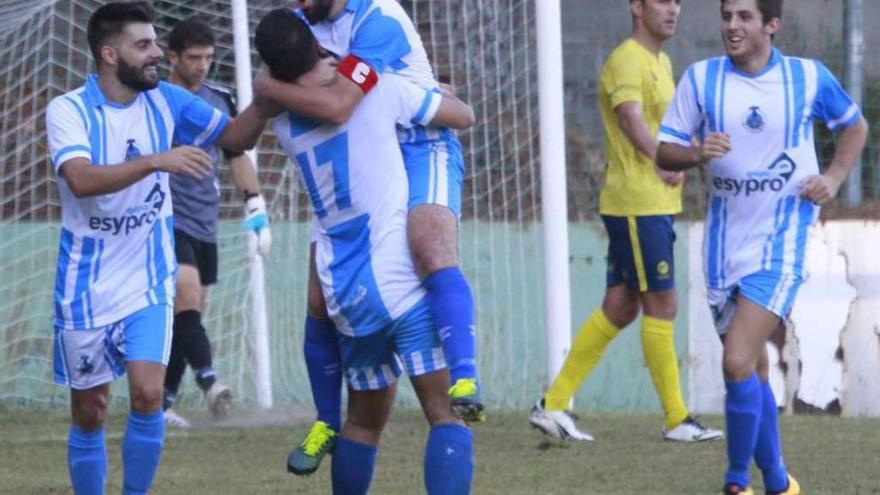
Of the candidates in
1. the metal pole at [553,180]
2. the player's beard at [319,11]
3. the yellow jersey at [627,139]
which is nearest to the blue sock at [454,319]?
the player's beard at [319,11]

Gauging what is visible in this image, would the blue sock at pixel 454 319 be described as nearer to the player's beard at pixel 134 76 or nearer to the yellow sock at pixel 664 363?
the player's beard at pixel 134 76

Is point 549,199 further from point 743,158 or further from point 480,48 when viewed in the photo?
point 743,158

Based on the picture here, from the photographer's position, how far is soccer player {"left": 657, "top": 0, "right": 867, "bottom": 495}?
7.18 meters

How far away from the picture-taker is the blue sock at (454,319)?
6000 mm

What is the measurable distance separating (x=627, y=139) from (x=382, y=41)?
311 centimetres

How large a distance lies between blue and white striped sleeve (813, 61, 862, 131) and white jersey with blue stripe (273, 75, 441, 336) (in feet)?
5.74

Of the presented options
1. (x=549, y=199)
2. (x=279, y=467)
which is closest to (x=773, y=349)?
(x=549, y=199)

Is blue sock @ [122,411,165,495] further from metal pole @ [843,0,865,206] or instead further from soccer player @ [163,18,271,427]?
metal pole @ [843,0,865,206]

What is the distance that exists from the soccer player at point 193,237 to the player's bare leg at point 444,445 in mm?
3355

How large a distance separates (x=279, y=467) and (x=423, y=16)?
362cm

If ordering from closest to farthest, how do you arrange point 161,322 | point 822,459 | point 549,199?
point 161,322, point 822,459, point 549,199

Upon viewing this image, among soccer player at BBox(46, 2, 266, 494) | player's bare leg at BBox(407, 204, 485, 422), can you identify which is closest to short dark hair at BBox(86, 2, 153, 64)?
soccer player at BBox(46, 2, 266, 494)

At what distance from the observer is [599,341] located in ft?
31.0

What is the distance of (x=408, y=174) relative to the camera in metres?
6.32
